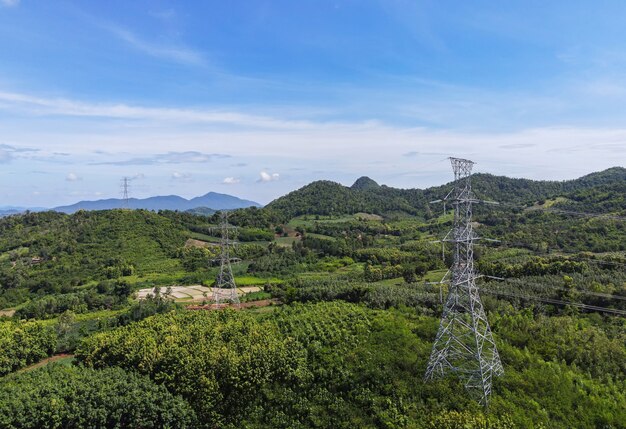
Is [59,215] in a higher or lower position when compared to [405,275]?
higher

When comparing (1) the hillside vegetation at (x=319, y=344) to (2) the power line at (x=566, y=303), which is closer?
(1) the hillside vegetation at (x=319, y=344)

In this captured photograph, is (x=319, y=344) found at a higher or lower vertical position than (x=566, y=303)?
lower

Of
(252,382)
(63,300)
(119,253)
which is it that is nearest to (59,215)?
(119,253)

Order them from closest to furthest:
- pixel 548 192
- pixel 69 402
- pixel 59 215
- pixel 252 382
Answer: pixel 69 402, pixel 252 382, pixel 59 215, pixel 548 192

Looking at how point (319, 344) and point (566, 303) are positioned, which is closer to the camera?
point (319, 344)

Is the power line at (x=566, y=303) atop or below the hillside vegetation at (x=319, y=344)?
atop

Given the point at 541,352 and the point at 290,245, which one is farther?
the point at 290,245

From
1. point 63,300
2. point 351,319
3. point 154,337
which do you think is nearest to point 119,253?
point 63,300

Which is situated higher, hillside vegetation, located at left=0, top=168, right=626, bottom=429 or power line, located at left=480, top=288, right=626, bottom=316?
power line, located at left=480, top=288, right=626, bottom=316

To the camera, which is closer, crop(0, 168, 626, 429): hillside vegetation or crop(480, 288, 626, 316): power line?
crop(0, 168, 626, 429): hillside vegetation

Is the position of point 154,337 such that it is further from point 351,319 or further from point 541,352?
point 541,352

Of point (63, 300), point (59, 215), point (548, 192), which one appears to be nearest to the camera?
point (63, 300)
